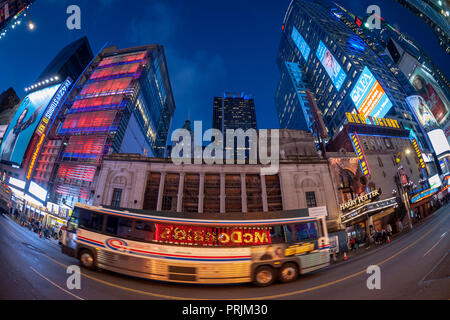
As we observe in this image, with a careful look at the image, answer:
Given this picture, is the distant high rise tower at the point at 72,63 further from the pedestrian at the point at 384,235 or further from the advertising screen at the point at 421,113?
the advertising screen at the point at 421,113

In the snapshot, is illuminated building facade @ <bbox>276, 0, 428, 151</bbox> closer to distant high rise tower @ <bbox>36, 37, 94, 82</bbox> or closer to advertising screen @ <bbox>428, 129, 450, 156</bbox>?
advertising screen @ <bbox>428, 129, 450, 156</bbox>

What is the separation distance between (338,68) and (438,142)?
3469cm

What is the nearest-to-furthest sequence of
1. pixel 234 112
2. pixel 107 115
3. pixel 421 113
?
pixel 107 115 < pixel 421 113 < pixel 234 112

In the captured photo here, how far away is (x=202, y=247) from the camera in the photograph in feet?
27.7

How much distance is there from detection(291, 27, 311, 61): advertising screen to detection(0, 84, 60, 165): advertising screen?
3606 inches

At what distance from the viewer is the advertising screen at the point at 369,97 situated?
4194 centimetres

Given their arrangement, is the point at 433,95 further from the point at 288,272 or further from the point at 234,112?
the point at 234,112

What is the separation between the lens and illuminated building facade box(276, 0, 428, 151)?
43969mm

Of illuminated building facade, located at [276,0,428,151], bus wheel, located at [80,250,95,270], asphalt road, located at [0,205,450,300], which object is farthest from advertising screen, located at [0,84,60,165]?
illuminated building facade, located at [276,0,428,151]

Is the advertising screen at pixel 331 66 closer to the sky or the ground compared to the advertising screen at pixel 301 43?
closer to the ground

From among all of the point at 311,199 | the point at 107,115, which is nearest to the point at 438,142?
Answer: the point at 311,199

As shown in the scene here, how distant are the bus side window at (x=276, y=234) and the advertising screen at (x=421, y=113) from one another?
59684 millimetres

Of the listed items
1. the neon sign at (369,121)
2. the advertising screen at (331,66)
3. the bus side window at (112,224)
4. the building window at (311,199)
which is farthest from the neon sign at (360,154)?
the advertising screen at (331,66)
